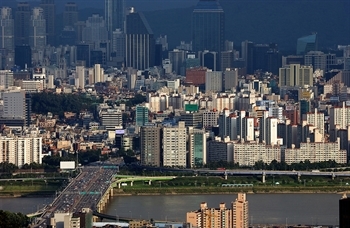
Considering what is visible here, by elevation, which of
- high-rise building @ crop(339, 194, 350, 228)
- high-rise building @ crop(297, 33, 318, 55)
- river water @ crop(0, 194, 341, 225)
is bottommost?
river water @ crop(0, 194, 341, 225)

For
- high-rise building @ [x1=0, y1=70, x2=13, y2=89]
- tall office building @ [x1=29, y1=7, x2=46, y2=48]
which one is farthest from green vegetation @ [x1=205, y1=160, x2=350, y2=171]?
tall office building @ [x1=29, y1=7, x2=46, y2=48]

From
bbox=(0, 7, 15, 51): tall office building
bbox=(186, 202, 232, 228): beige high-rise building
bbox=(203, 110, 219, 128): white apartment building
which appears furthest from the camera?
bbox=(0, 7, 15, 51): tall office building

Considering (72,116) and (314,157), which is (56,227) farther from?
(72,116)

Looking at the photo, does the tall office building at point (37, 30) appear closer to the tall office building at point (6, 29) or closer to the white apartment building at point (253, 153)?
the tall office building at point (6, 29)

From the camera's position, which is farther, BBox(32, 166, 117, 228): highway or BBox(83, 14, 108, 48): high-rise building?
BBox(83, 14, 108, 48): high-rise building

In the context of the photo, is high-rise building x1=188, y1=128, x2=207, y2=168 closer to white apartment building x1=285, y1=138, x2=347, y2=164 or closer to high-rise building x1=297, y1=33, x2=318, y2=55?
white apartment building x1=285, y1=138, x2=347, y2=164

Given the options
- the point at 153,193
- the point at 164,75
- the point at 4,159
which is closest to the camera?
the point at 153,193

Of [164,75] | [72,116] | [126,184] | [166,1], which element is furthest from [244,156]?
[166,1]

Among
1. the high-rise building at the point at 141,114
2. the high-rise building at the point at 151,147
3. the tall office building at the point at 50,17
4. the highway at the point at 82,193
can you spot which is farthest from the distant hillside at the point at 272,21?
the highway at the point at 82,193

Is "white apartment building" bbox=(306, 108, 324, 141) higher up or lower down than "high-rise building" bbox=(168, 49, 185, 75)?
lower down
